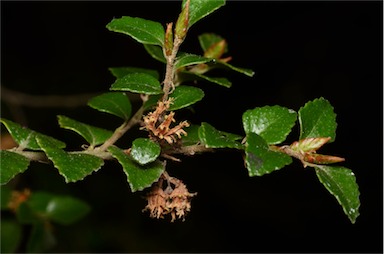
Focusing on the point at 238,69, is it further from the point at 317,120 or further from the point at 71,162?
the point at 71,162

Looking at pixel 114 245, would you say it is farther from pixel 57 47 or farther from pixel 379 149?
pixel 379 149

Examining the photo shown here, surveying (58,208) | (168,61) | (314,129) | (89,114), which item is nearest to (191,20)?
(168,61)

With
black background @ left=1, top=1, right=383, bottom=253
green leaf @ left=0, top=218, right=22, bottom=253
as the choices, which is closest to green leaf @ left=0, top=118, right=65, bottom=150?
green leaf @ left=0, top=218, right=22, bottom=253

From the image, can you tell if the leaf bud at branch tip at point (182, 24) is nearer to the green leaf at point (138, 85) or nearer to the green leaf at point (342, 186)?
the green leaf at point (138, 85)

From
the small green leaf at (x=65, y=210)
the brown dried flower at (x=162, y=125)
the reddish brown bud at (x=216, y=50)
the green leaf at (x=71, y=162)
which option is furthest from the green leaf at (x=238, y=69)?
the small green leaf at (x=65, y=210)

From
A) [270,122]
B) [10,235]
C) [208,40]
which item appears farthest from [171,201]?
[10,235]

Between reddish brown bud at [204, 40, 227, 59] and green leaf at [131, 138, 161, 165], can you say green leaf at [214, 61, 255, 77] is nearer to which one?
reddish brown bud at [204, 40, 227, 59]
